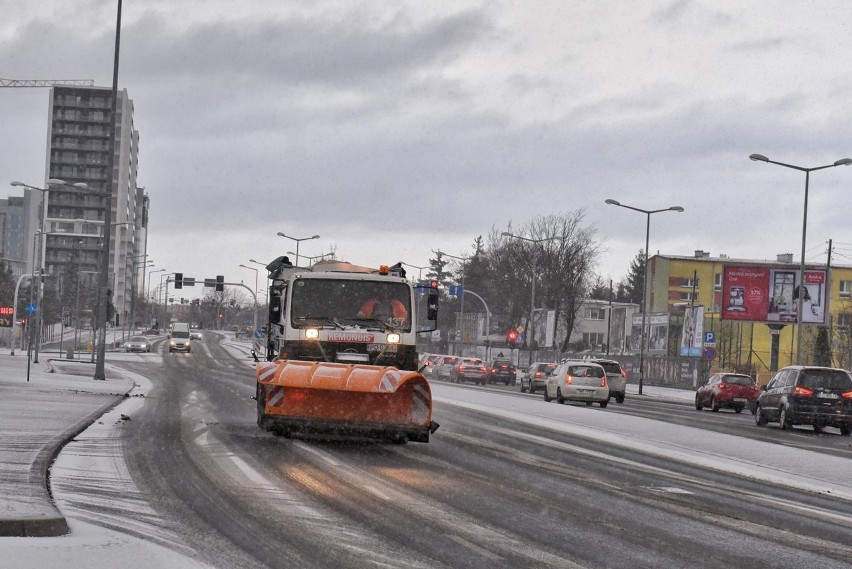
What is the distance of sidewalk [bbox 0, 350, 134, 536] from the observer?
7883mm

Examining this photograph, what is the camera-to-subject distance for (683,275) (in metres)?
126

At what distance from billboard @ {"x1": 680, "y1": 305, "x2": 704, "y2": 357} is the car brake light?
37680 millimetres

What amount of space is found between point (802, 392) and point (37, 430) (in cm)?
2056

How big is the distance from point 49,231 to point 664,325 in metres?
129

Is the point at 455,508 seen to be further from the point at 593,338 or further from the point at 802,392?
the point at 593,338

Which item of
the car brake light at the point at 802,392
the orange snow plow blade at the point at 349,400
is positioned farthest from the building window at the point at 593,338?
the orange snow plow blade at the point at 349,400

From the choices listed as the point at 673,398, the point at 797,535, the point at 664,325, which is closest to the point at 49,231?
the point at 664,325

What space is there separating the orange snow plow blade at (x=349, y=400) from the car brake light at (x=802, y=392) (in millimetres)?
16002

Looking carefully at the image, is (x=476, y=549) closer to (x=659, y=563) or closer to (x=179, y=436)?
(x=659, y=563)

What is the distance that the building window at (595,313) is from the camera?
14600cm

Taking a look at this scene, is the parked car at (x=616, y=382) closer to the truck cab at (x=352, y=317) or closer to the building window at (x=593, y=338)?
the truck cab at (x=352, y=317)

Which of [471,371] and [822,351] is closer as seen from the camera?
[471,371]

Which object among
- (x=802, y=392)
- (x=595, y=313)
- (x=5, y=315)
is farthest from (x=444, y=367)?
(x=595, y=313)

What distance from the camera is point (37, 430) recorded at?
16312 mm
